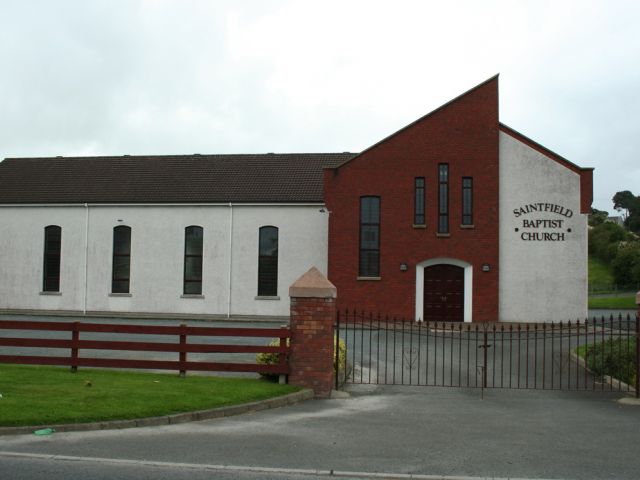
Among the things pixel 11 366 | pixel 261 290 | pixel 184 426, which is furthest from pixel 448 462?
pixel 261 290

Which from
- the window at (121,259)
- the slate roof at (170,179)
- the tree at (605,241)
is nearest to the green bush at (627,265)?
the tree at (605,241)

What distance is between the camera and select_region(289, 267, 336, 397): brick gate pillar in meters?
13.4

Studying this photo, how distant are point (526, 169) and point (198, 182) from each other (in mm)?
16567

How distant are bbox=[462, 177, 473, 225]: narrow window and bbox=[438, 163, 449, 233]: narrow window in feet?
2.34

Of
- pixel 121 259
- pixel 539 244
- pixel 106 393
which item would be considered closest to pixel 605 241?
pixel 539 244

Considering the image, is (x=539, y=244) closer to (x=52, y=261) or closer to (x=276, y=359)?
(x=276, y=359)

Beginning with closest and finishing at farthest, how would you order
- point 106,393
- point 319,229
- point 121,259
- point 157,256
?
point 106,393 → point 319,229 → point 157,256 → point 121,259

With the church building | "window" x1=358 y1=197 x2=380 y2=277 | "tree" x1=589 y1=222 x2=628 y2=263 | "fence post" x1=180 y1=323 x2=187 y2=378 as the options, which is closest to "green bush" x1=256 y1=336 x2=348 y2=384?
"fence post" x1=180 y1=323 x2=187 y2=378

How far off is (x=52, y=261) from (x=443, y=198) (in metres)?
20.2

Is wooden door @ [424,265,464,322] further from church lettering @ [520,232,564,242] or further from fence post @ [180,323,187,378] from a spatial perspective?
fence post @ [180,323,187,378]

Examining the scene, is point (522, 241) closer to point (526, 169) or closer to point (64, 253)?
point (526, 169)

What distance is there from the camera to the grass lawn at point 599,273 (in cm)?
6894

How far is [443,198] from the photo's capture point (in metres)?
31.8

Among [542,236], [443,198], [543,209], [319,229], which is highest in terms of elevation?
[443,198]
